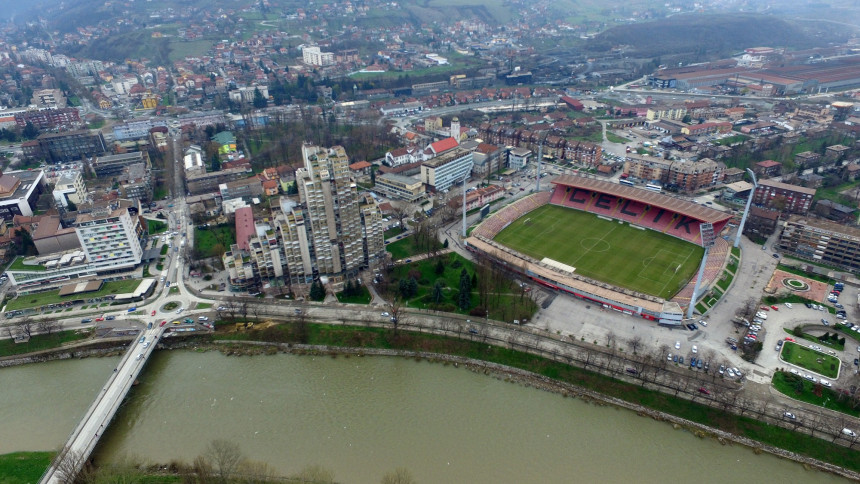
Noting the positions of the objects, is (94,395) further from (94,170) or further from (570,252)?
(94,170)

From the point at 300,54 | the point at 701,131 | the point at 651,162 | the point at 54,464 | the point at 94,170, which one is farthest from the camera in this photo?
the point at 300,54

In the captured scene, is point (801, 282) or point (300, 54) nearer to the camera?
point (801, 282)

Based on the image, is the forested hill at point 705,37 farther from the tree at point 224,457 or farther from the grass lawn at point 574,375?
the tree at point 224,457

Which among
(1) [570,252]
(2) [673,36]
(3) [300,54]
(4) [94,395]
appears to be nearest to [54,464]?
(4) [94,395]

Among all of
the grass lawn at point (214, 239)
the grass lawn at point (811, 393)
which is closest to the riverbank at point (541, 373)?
the grass lawn at point (811, 393)

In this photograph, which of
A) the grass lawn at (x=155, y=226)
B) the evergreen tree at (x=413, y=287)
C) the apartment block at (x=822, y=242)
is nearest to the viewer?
the evergreen tree at (x=413, y=287)

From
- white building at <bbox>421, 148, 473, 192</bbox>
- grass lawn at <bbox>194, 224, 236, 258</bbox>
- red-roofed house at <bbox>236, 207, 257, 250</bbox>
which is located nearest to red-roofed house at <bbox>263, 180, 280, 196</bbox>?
red-roofed house at <bbox>236, 207, 257, 250</bbox>
